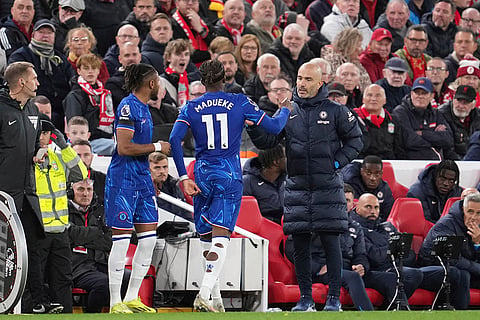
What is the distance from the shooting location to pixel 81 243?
33.8ft

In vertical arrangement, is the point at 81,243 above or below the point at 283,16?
below

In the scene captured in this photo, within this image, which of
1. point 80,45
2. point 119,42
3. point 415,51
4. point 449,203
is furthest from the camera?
point 415,51

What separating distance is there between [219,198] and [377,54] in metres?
7.56

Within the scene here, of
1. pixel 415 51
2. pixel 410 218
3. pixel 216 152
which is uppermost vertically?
pixel 415 51

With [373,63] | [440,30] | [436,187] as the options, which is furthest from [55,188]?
[440,30]

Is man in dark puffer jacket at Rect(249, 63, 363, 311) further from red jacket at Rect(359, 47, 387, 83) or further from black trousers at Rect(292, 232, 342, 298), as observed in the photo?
red jacket at Rect(359, 47, 387, 83)

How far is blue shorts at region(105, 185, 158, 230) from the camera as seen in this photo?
8641 mm

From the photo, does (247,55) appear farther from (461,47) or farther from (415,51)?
(461,47)

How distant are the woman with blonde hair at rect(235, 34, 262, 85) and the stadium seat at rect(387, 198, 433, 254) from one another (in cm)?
323

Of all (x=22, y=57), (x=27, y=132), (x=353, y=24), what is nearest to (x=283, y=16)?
(x=353, y=24)

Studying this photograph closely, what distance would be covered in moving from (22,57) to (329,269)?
215 inches

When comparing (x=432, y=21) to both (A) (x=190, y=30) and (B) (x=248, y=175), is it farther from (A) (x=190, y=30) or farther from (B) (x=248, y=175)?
(B) (x=248, y=175)

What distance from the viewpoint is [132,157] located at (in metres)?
8.72

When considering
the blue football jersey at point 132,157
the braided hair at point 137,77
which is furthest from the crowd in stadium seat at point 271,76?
the braided hair at point 137,77
